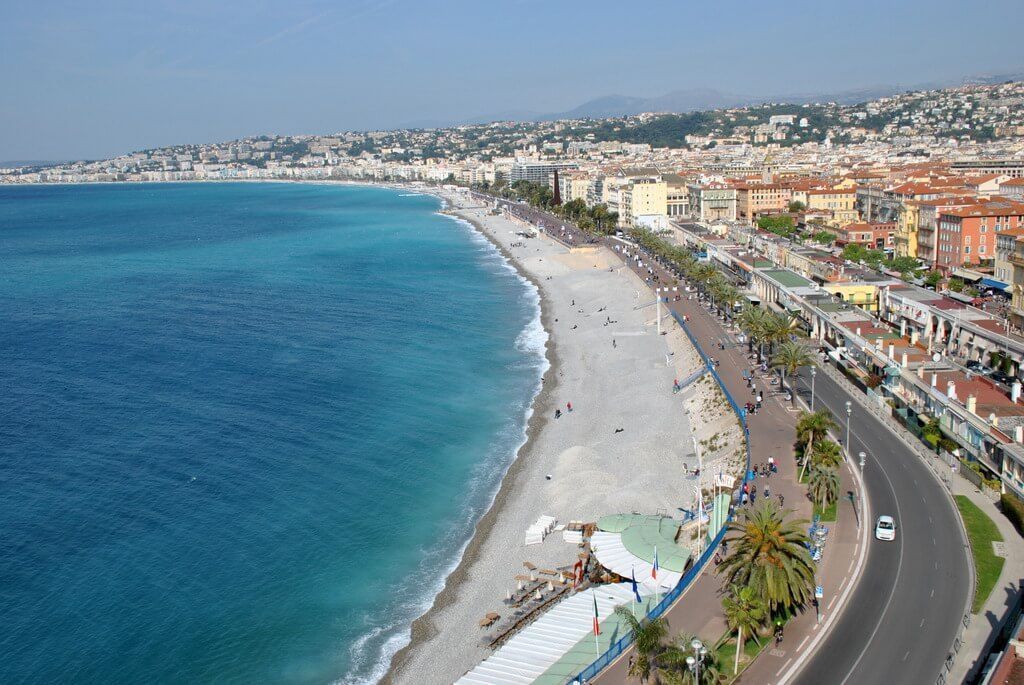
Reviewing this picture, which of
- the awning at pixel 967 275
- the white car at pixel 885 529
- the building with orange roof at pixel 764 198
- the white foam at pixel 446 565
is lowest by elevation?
the white foam at pixel 446 565

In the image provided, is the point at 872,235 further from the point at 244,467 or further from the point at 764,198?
the point at 244,467

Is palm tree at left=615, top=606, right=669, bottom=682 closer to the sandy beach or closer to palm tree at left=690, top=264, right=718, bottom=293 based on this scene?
the sandy beach

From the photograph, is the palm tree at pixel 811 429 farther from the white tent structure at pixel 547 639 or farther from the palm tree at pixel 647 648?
the palm tree at pixel 647 648

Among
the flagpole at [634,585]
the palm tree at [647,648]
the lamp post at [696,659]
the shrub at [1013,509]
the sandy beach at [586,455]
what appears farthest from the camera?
the sandy beach at [586,455]

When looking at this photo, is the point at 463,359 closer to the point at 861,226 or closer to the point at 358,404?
the point at 358,404

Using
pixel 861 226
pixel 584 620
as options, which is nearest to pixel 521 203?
pixel 861 226

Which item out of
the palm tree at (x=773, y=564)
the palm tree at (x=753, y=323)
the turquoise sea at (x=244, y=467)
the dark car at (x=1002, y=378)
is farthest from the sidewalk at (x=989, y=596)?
the turquoise sea at (x=244, y=467)
